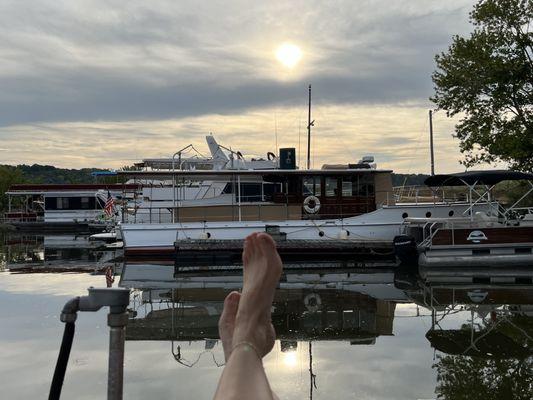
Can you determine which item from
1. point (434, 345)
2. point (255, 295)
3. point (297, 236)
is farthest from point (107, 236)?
point (255, 295)

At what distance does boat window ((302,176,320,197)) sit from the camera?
20.5 m

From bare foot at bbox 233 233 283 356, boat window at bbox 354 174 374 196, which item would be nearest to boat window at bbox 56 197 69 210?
boat window at bbox 354 174 374 196

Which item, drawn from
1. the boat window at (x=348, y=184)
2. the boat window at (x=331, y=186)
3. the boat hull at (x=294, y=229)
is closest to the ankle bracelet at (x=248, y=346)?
the boat hull at (x=294, y=229)

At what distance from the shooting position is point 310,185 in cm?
2058

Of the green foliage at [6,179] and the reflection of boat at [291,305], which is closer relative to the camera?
Answer: the reflection of boat at [291,305]

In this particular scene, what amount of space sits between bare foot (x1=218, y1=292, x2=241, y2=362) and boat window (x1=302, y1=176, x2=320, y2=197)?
57.9ft

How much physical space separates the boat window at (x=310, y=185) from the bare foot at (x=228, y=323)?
17.6 metres

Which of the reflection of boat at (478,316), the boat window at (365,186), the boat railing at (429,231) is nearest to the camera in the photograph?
the reflection of boat at (478,316)

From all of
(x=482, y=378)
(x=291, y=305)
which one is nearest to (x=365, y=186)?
(x=291, y=305)

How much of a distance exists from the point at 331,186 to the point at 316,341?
13.1 m

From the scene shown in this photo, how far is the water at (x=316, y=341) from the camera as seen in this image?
19.2ft

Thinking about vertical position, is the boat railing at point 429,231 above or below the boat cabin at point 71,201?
below

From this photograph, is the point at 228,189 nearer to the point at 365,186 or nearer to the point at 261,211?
the point at 261,211

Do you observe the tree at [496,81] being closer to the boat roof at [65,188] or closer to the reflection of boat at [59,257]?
the reflection of boat at [59,257]
